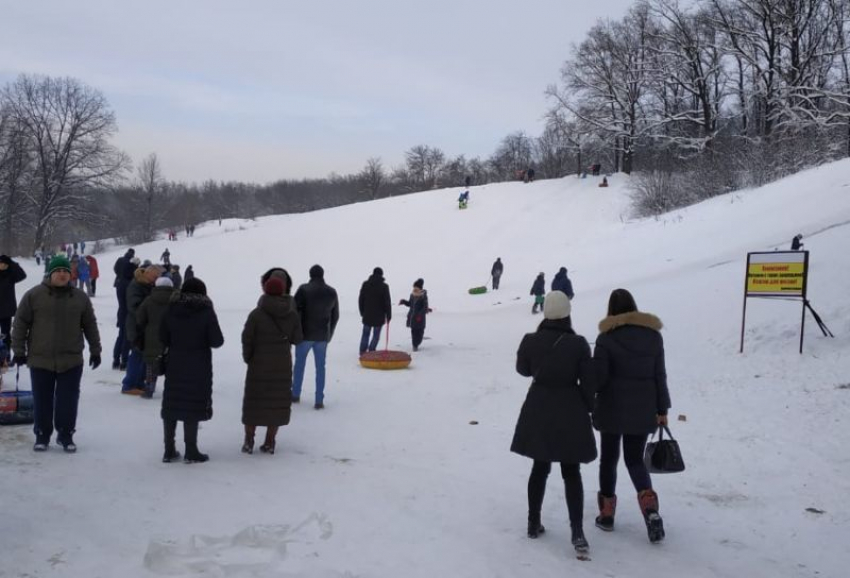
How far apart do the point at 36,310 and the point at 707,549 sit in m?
5.93

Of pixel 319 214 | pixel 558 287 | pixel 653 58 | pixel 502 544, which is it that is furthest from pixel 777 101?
pixel 502 544

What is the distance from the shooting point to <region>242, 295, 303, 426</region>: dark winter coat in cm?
680

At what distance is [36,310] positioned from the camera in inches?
244

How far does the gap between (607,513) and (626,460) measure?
46cm

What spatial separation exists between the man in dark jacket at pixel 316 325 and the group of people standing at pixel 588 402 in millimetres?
4877

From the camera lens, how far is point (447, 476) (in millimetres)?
6574

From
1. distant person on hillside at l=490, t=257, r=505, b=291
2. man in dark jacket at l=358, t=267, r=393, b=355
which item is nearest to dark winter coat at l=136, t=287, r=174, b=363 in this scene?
man in dark jacket at l=358, t=267, r=393, b=355

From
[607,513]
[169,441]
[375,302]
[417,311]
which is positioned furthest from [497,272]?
[607,513]

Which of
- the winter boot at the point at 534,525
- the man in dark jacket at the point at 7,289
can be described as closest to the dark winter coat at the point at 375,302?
the man in dark jacket at the point at 7,289

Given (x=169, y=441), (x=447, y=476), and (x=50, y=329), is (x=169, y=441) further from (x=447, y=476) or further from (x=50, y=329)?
(x=447, y=476)

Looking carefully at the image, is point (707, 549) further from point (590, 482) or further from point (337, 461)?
point (337, 461)

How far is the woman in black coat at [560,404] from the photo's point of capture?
4.72 m

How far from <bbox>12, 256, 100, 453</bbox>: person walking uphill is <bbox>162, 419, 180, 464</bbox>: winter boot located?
850mm

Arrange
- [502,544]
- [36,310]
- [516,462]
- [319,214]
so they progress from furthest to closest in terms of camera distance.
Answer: [319,214] < [516,462] < [36,310] < [502,544]
